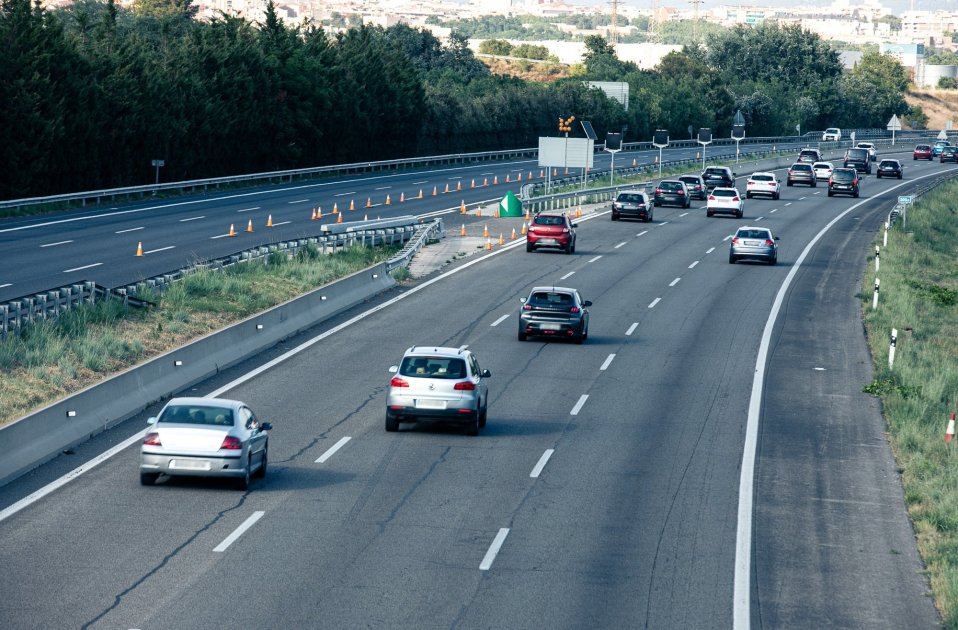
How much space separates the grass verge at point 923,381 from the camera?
65.8 feet

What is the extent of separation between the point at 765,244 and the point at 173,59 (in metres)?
44.6

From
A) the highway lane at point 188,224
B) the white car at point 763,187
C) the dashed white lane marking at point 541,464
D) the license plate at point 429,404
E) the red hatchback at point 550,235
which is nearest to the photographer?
the dashed white lane marking at point 541,464

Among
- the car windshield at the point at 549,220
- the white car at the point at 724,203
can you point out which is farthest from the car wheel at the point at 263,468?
the white car at the point at 724,203

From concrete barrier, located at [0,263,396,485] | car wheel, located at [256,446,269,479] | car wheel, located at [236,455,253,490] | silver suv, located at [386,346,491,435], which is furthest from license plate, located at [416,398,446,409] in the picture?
concrete barrier, located at [0,263,396,485]

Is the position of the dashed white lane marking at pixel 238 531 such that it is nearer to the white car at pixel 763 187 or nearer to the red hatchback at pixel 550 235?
the red hatchback at pixel 550 235

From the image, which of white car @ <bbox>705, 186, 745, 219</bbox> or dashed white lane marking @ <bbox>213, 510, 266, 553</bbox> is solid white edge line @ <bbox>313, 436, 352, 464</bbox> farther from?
white car @ <bbox>705, 186, 745, 219</bbox>

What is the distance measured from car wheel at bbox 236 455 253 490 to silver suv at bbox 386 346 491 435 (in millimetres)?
4517

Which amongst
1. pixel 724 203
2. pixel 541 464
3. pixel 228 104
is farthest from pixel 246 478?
pixel 228 104

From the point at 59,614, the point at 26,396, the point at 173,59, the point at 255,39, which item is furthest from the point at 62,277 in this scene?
the point at 255,39

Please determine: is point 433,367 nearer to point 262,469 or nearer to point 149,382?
point 262,469

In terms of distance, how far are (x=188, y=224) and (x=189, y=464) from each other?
41.2 metres

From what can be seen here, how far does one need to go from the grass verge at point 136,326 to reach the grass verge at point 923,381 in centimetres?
1556

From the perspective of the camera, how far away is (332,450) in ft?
78.8

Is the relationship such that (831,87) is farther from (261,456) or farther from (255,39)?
(261,456)
